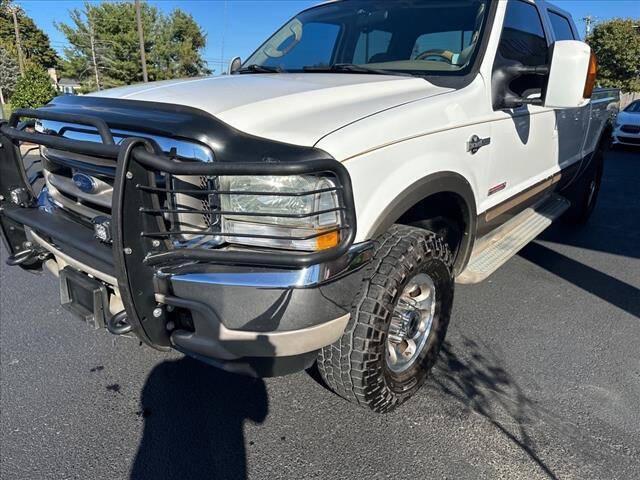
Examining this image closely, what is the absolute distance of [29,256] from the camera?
99.7 inches

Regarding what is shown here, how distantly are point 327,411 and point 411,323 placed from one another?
621mm

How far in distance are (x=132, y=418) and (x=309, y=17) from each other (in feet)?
9.64

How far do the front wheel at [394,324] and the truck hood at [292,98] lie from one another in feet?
1.93

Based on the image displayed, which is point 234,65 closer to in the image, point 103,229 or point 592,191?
point 103,229

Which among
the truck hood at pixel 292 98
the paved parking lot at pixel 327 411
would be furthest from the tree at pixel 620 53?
the truck hood at pixel 292 98

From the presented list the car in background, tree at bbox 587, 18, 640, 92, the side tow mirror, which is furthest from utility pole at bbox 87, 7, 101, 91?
the side tow mirror

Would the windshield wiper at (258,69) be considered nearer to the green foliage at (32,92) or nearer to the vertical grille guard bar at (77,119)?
the vertical grille guard bar at (77,119)

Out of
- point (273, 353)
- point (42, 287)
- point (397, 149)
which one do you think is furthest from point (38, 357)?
point (397, 149)

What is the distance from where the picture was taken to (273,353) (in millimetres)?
1759

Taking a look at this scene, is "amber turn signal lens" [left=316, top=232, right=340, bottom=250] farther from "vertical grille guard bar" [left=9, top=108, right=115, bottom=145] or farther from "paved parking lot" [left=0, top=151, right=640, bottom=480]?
"paved parking lot" [left=0, top=151, right=640, bottom=480]

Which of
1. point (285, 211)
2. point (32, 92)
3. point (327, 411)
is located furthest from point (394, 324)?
point (32, 92)

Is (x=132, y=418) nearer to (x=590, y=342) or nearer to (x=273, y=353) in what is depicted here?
(x=273, y=353)

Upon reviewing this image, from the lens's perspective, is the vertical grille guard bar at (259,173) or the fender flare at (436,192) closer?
the vertical grille guard bar at (259,173)

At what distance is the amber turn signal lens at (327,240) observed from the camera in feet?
5.65
